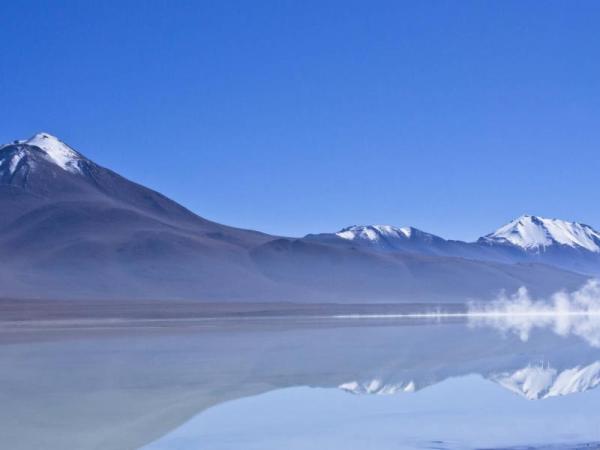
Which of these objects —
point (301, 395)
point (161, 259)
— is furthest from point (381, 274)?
point (301, 395)

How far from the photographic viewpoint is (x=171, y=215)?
→ 17538 cm

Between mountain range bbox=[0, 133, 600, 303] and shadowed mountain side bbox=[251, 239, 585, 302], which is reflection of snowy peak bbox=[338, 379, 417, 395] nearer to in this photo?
mountain range bbox=[0, 133, 600, 303]

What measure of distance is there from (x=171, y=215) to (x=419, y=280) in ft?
154

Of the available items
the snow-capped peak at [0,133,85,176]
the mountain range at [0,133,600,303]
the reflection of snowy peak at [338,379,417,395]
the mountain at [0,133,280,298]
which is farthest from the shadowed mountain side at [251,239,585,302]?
the reflection of snowy peak at [338,379,417,395]

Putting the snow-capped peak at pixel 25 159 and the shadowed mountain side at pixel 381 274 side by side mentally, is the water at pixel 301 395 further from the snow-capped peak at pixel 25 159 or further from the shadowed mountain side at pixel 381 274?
the snow-capped peak at pixel 25 159

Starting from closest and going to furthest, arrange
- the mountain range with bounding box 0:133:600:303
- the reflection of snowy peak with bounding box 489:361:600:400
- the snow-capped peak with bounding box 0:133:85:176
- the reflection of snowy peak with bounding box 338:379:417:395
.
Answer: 1. the reflection of snowy peak with bounding box 489:361:600:400
2. the reflection of snowy peak with bounding box 338:379:417:395
3. the mountain range with bounding box 0:133:600:303
4. the snow-capped peak with bounding box 0:133:85:176

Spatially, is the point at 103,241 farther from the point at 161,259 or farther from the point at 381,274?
the point at 381,274

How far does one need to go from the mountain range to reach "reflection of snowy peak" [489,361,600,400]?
256 feet

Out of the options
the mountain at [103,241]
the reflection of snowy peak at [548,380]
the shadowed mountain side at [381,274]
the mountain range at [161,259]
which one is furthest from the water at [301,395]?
the shadowed mountain side at [381,274]

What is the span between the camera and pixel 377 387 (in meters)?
19.6

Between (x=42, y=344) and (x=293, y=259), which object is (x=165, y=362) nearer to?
(x=42, y=344)

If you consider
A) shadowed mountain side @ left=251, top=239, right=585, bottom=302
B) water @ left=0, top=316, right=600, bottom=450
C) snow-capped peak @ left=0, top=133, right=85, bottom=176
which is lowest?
water @ left=0, top=316, right=600, bottom=450

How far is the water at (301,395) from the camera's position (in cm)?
1366

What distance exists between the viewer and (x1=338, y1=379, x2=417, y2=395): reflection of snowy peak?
62.1 ft
